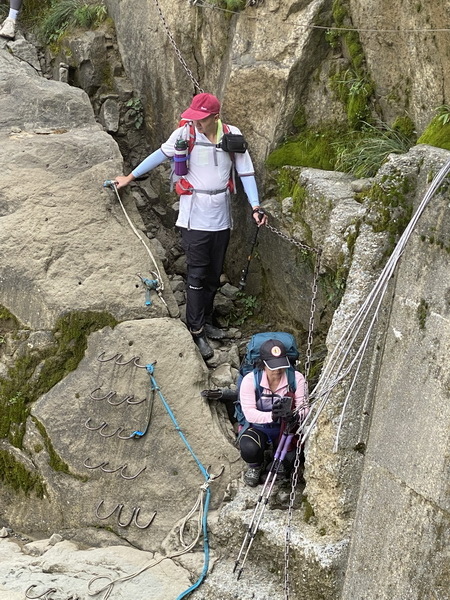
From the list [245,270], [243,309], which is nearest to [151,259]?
[245,270]

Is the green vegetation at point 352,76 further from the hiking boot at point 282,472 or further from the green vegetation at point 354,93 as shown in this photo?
the hiking boot at point 282,472

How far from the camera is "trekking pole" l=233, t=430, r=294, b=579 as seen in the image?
257 inches

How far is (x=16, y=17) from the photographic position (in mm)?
11117

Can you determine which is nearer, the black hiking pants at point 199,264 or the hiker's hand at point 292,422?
the hiker's hand at point 292,422

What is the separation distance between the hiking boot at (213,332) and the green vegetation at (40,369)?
1.24 metres

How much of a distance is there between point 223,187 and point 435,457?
3676 millimetres

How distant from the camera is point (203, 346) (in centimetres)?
826

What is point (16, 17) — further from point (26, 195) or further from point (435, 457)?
point (435, 457)

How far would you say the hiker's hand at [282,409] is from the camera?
6.56 metres

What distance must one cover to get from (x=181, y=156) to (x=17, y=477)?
3354 mm

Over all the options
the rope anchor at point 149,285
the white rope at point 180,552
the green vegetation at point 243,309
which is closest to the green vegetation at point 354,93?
the green vegetation at point 243,309

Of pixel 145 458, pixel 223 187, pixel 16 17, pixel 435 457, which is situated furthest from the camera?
pixel 16 17

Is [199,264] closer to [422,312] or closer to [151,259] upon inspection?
[151,259]

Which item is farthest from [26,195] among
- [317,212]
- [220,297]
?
[317,212]
